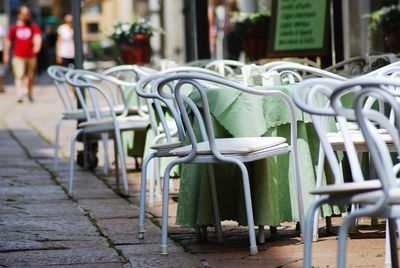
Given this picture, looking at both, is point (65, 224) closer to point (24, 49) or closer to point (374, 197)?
point (374, 197)

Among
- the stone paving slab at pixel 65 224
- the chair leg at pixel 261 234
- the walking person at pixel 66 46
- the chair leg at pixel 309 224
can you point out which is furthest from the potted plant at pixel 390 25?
the walking person at pixel 66 46

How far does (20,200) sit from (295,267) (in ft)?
10.4

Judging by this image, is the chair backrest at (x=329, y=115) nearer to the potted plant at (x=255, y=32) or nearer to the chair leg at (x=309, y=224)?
the chair leg at (x=309, y=224)

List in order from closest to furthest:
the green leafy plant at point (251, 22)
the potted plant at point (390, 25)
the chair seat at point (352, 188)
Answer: the chair seat at point (352, 188) < the potted plant at point (390, 25) < the green leafy plant at point (251, 22)

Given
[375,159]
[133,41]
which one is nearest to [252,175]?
[375,159]

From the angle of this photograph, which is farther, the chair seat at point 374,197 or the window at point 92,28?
the window at point 92,28

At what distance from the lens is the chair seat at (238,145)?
17.2 feet

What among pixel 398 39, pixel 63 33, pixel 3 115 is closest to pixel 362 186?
pixel 398 39

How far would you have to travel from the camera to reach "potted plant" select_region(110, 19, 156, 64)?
Answer: 1175cm

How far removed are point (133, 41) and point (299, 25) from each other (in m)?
1.60

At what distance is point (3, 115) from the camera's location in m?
17.8

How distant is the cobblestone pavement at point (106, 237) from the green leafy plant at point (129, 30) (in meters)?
2.58

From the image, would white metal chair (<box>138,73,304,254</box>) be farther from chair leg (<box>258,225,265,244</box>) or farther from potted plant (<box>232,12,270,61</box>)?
potted plant (<box>232,12,270,61</box>)

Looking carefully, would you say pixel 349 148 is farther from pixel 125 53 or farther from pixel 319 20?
pixel 125 53
